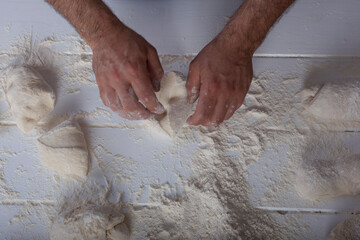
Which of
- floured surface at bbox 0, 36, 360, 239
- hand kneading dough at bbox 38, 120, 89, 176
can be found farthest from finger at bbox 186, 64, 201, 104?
hand kneading dough at bbox 38, 120, 89, 176

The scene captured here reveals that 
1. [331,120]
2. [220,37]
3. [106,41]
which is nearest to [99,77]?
[106,41]

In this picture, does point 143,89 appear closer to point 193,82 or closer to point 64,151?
point 193,82

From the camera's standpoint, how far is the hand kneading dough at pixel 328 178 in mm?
1028

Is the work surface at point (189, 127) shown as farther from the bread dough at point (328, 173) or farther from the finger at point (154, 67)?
the finger at point (154, 67)

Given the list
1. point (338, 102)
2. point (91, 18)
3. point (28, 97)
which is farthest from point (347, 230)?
point (28, 97)

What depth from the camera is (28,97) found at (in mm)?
1141

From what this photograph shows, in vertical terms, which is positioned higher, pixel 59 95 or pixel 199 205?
pixel 59 95

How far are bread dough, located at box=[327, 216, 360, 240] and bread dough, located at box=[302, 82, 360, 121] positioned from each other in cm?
37

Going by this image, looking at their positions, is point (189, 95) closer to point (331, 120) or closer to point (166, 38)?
point (166, 38)

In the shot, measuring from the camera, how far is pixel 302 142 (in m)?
1.13

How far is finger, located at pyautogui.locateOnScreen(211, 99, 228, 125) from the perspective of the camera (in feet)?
3.11

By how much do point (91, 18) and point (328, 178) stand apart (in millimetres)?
1011

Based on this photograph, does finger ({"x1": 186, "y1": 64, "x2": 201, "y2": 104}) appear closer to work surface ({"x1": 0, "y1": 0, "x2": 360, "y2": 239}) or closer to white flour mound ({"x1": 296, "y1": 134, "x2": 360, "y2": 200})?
work surface ({"x1": 0, "y1": 0, "x2": 360, "y2": 239})

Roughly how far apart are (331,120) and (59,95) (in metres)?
1.11
